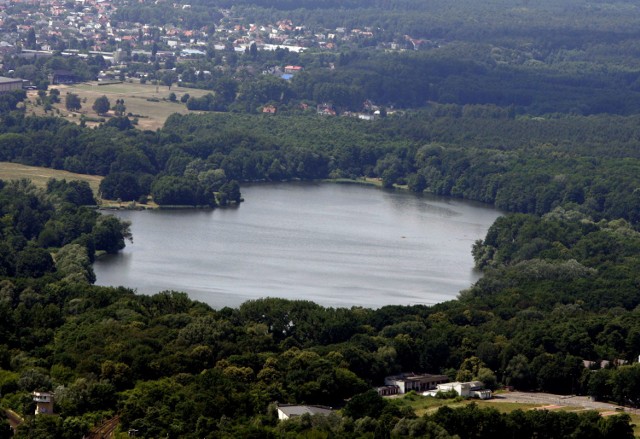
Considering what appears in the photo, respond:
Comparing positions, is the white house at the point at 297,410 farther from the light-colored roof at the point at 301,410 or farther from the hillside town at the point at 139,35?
the hillside town at the point at 139,35

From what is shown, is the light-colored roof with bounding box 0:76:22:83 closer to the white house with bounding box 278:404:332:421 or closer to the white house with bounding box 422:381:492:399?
the white house with bounding box 422:381:492:399

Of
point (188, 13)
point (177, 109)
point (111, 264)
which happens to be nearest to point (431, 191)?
point (177, 109)

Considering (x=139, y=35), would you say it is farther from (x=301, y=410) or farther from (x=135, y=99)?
(x=301, y=410)

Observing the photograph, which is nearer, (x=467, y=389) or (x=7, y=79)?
(x=467, y=389)

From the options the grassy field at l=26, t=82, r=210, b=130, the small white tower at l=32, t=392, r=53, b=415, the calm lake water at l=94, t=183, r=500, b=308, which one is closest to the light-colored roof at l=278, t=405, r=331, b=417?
the small white tower at l=32, t=392, r=53, b=415

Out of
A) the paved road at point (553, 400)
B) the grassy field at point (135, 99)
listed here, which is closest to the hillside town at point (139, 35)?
the grassy field at point (135, 99)

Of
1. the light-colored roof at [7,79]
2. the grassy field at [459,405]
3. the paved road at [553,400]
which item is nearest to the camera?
the grassy field at [459,405]

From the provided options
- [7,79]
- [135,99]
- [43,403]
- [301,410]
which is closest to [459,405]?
[301,410]
